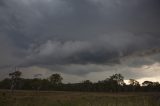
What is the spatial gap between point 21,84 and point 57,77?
30.7 metres

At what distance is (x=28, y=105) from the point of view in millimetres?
20406

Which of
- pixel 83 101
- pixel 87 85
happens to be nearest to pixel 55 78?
pixel 87 85

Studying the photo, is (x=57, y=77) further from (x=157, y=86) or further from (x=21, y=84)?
(x=157, y=86)

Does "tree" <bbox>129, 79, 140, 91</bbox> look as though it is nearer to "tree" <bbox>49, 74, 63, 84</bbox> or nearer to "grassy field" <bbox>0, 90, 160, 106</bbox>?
"tree" <bbox>49, 74, 63, 84</bbox>

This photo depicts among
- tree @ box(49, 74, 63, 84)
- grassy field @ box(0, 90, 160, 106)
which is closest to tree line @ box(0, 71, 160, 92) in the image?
tree @ box(49, 74, 63, 84)

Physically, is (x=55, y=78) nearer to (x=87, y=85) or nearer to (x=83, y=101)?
(x=87, y=85)

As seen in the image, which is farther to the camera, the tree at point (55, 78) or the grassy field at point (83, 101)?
the tree at point (55, 78)

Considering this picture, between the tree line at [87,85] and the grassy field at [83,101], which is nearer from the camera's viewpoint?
the grassy field at [83,101]

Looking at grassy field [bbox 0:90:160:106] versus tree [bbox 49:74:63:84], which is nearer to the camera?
grassy field [bbox 0:90:160:106]

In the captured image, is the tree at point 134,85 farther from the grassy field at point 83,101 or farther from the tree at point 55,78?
the grassy field at point 83,101

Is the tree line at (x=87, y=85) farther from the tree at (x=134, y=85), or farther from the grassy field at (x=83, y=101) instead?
the grassy field at (x=83, y=101)

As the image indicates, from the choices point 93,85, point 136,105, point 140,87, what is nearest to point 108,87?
point 93,85

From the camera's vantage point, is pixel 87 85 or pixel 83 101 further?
pixel 87 85

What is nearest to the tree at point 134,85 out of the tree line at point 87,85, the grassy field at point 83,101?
the tree line at point 87,85
